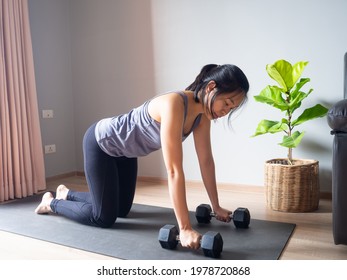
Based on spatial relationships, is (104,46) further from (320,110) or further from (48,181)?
(320,110)

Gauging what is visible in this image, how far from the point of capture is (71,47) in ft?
11.6

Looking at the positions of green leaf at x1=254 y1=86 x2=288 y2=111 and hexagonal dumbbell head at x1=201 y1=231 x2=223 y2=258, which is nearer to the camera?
hexagonal dumbbell head at x1=201 y1=231 x2=223 y2=258

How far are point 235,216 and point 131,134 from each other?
2.26 feet

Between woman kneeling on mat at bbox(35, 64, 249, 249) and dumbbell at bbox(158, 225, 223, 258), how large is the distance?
1.8 inches

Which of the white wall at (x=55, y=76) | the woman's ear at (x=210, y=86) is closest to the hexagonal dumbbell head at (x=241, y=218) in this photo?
the woman's ear at (x=210, y=86)

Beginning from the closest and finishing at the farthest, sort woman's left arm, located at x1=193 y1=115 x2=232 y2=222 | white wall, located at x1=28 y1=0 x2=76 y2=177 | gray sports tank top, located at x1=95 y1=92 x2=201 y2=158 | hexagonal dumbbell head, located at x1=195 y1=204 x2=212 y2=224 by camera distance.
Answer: gray sports tank top, located at x1=95 y1=92 x2=201 y2=158
woman's left arm, located at x1=193 y1=115 x2=232 y2=222
hexagonal dumbbell head, located at x1=195 y1=204 x2=212 y2=224
white wall, located at x1=28 y1=0 x2=76 y2=177

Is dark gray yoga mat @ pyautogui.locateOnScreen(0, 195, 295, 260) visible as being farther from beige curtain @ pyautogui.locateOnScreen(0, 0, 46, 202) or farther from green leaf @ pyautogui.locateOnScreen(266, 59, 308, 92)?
green leaf @ pyautogui.locateOnScreen(266, 59, 308, 92)

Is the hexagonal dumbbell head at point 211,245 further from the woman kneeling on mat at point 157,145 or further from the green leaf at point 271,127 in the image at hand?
the green leaf at point 271,127

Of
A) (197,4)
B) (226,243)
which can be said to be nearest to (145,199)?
(226,243)

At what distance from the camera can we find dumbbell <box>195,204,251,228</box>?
1909 millimetres

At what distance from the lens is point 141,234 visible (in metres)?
1.90

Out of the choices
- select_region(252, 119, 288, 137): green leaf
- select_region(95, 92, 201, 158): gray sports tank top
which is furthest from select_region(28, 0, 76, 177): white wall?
select_region(252, 119, 288, 137): green leaf

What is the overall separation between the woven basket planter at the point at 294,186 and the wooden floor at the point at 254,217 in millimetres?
57

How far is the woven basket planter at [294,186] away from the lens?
2.25m
